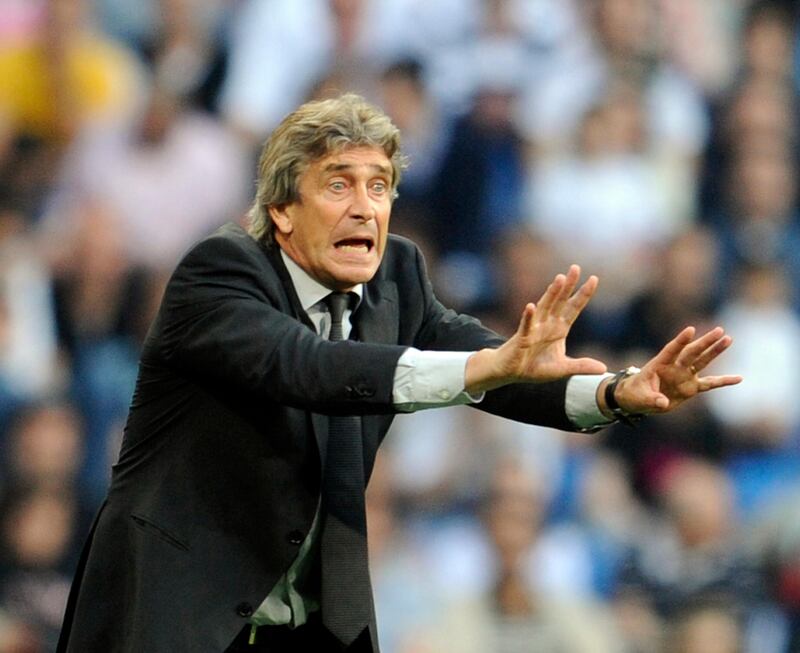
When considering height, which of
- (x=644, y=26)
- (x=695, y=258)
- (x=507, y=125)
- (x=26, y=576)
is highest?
(x=644, y=26)

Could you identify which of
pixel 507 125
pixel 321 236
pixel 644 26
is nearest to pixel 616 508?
pixel 507 125

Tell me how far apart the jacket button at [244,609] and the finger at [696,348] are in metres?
0.82

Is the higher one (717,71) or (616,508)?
(717,71)

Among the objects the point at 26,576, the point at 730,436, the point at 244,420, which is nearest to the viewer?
the point at 244,420

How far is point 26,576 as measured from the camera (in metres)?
5.68

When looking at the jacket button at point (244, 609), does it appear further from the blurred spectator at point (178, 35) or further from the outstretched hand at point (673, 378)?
the blurred spectator at point (178, 35)

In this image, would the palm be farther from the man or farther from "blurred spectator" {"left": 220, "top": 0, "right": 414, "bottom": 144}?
"blurred spectator" {"left": 220, "top": 0, "right": 414, "bottom": 144}

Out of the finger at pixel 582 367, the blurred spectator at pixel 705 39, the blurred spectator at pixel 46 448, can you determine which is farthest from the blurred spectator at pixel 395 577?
the finger at pixel 582 367

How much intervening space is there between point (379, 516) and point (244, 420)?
3.17 metres

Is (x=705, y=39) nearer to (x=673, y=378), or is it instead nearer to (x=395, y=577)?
(x=395, y=577)

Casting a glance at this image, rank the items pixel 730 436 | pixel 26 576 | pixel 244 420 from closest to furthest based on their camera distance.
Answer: pixel 244 420 < pixel 26 576 < pixel 730 436

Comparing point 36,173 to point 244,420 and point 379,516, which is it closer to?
point 379,516

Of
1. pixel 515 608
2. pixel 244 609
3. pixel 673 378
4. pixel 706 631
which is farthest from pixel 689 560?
pixel 244 609

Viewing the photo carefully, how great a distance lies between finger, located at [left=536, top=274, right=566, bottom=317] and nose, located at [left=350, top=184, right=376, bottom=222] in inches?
19.3
